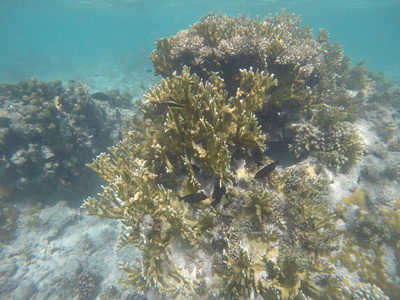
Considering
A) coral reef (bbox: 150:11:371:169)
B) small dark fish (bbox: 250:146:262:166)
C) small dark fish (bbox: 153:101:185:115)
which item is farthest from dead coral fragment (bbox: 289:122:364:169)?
small dark fish (bbox: 153:101:185:115)

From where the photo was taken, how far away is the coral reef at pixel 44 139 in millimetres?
8742

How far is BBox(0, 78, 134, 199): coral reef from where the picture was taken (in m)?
8.74

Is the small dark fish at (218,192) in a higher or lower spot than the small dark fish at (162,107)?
lower

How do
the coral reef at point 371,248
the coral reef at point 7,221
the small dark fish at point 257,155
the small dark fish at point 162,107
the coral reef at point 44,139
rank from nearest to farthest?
A: the small dark fish at point 257,155
the coral reef at point 371,248
the small dark fish at point 162,107
the coral reef at point 44,139
the coral reef at point 7,221

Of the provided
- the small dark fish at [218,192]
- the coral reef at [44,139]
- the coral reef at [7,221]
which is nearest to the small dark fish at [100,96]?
the coral reef at [44,139]

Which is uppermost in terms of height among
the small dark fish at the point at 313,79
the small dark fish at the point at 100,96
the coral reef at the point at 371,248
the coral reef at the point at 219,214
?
the small dark fish at the point at 100,96

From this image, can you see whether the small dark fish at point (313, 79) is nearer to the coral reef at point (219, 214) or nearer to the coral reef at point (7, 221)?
the coral reef at point (219, 214)

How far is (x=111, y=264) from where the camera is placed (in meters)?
8.38

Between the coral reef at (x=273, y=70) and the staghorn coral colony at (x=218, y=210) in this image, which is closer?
the staghorn coral colony at (x=218, y=210)

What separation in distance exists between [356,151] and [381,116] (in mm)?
6359

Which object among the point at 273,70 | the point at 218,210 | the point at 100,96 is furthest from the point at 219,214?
the point at 100,96

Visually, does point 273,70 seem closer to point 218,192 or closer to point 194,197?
point 218,192

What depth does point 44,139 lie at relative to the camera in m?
8.96

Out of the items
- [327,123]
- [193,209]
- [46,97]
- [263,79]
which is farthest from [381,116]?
[46,97]
